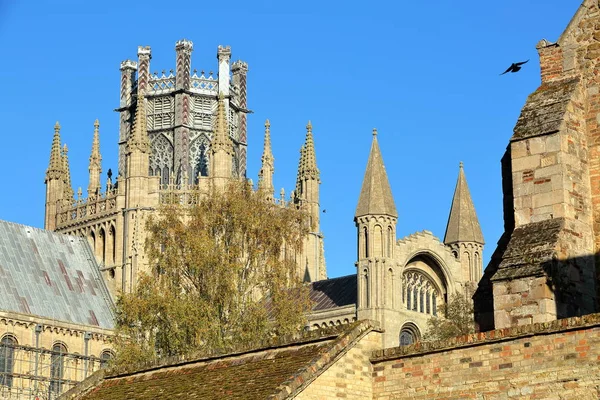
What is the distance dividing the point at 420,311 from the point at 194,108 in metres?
23.7

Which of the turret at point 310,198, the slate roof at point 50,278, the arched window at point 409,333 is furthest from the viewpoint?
the turret at point 310,198

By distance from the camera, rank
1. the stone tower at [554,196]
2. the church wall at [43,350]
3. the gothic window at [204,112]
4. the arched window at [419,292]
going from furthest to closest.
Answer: the gothic window at [204,112], the arched window at [419,292], the church wall at [43,350], the stone tower at [554,196]

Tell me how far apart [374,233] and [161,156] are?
23219mm

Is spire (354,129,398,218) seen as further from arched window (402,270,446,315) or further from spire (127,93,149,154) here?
spire (127,93,149,154)

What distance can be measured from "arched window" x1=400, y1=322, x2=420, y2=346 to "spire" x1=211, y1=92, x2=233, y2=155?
13449mm

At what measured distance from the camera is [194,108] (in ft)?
308

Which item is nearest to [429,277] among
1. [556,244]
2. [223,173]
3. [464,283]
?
[464,283]

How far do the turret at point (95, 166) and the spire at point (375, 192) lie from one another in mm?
17112

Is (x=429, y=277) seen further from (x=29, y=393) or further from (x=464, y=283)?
(x=29, y=393)

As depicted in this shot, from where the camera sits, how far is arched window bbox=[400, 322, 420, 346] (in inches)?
2972

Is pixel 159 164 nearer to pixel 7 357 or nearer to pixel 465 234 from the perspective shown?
pixel 465 234

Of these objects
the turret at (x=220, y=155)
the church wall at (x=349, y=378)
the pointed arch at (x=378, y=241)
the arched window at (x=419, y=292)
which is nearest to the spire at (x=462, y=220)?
the arched window at (x=419, y=292)

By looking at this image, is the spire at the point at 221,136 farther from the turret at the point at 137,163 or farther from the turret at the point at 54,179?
the turret at the point at 54,179

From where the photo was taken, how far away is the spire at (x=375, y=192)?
243ft
